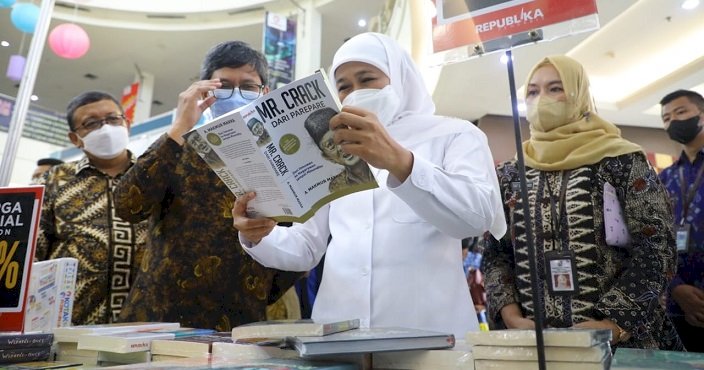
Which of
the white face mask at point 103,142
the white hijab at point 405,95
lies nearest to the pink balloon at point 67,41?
the white face mask at point 103,142

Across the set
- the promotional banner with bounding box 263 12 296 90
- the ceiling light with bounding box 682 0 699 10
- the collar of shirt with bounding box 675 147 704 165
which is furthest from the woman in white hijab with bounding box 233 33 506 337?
the promotional banner with bounding box 263 12 296 90

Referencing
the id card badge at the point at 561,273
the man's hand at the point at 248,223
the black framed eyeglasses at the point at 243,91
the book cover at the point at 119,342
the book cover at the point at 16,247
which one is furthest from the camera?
the black framed eyeglasses at the point at 243,91

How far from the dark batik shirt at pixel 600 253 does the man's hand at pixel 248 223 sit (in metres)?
0.68

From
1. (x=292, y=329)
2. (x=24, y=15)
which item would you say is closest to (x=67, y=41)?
(x=24, y=15)

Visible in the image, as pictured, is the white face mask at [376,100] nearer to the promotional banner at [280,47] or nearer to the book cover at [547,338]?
the book cover at [547,338]

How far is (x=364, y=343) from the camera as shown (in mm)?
646

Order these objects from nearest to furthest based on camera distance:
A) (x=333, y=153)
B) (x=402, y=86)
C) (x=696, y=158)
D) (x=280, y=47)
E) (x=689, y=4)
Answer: (x=333, y=153)
(x=402, y=86)
(x=696, y=158)
(x=689, y=4)
(x=280, y=47)

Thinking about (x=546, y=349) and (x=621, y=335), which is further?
(x=621, y=335)

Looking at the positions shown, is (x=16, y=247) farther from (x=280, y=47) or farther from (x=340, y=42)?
(x=340, y=42)

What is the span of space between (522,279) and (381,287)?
1.77 ft

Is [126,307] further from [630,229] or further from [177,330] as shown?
[630,229]

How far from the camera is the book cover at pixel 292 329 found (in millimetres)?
709

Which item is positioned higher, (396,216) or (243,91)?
(243,91)

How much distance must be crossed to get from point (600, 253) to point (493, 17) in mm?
848
